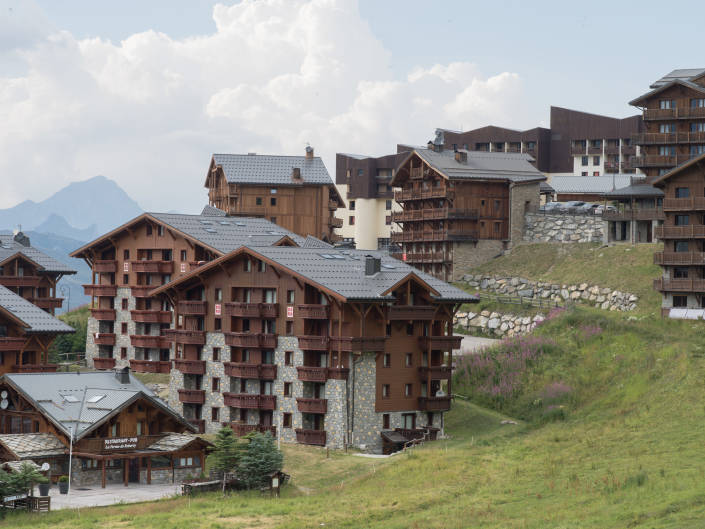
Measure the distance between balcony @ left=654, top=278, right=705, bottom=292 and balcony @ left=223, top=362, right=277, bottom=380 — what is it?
29.1 metres

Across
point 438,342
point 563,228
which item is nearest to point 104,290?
point 438,342

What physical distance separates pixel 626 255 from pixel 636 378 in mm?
28074

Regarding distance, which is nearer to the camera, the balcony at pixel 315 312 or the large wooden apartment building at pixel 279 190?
the balcony at pixel 315 312

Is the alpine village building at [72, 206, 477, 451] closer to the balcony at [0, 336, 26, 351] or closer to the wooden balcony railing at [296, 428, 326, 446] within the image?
the wooden balcony railing at [296, 428, 326, 446]

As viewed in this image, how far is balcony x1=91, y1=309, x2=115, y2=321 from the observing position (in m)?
99.7

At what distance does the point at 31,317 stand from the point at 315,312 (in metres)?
19.4

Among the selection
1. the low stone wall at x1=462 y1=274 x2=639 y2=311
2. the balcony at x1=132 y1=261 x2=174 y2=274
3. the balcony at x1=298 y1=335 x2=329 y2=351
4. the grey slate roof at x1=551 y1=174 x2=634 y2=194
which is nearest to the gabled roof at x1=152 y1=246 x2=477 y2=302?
the balcony at x1=298 y1=335 x2=329 y2=351

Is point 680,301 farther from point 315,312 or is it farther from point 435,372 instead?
point 315,312

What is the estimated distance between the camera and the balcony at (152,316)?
9581cm

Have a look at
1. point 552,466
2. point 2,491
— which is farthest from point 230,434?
point 552,466

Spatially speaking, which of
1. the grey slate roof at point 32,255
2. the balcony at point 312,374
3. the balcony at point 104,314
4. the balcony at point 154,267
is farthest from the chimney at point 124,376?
the grey slate roof at point 32,255

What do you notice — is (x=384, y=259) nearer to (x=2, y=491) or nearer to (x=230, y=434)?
(x=230, y=434)

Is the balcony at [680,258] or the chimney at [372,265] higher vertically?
the balcony at [680,258]

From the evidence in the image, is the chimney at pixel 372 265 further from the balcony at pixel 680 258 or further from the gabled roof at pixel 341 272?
the balcony at pixel 680 258
